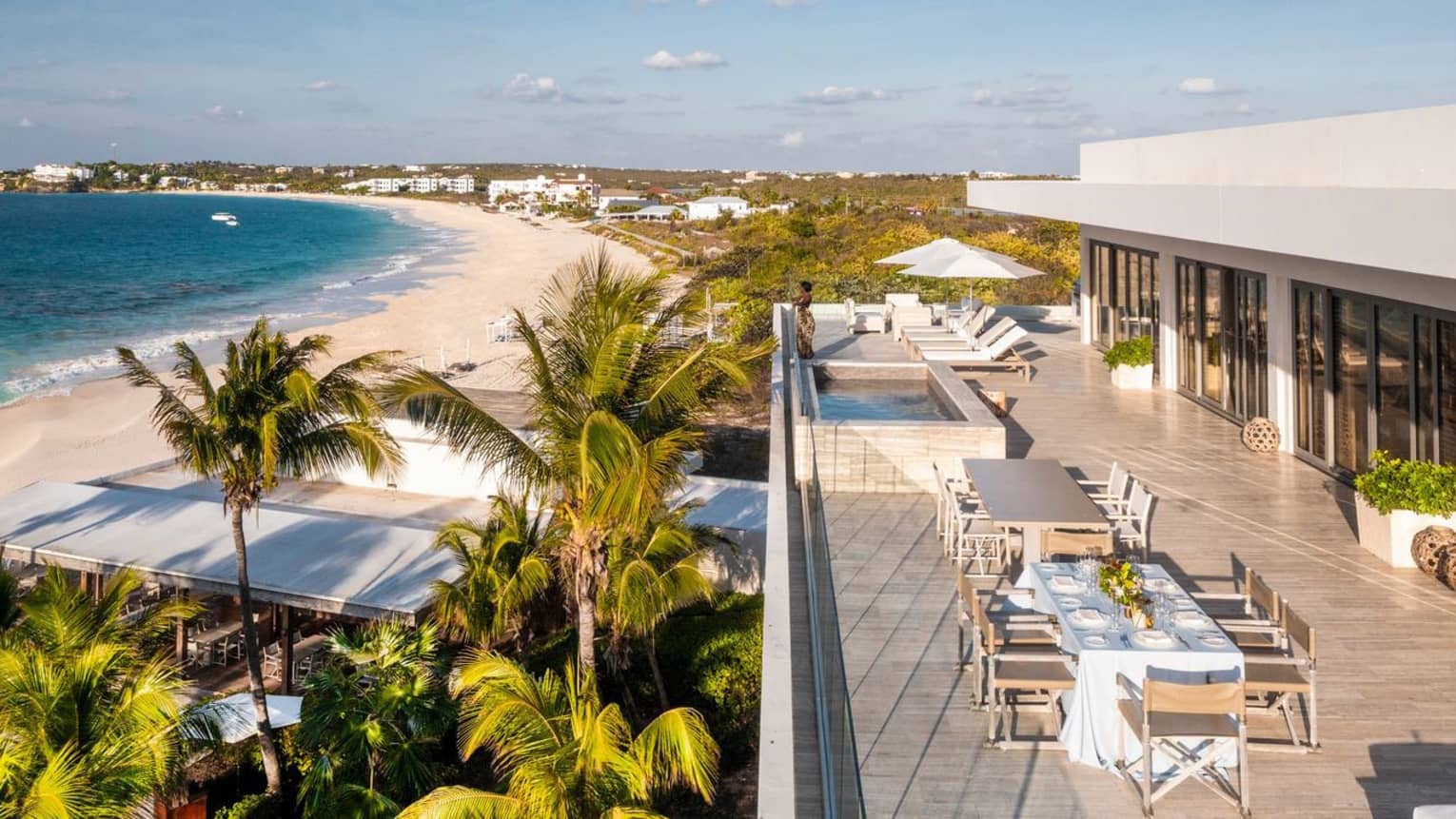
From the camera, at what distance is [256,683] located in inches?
475

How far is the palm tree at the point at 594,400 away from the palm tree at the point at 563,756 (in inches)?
87.0

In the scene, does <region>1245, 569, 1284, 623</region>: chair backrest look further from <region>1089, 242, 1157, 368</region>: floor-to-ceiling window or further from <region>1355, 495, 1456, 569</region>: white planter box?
<region>1089, 242, 1157, 368</region>: floor-to-ceiling window

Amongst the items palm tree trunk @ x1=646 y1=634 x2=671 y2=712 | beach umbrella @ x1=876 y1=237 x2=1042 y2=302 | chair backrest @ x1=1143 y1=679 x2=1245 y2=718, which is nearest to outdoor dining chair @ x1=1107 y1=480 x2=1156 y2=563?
chair backrest @ x1=1143 y1=679 x2=1245 y2=718

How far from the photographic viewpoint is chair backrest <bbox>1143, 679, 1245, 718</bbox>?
17.0 feet

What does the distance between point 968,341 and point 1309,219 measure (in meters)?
9.47

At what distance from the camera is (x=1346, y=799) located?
525 cm

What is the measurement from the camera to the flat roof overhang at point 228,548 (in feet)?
46.3

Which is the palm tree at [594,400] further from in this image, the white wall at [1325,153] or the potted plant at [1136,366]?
the potted plant at [1136,366]

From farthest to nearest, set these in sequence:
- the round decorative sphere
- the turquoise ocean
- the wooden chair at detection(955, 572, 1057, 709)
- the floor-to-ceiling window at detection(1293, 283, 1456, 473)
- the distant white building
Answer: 1. the distant white building
2. the turquoise ocean
3. the round decorative sphere
4. the floor-to-ceiling window at detection(1293, 283, 1456, 473)
5. the wooden chair at detection(955, 572, 1057, 709)

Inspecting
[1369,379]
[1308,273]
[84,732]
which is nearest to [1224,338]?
[1308,273]

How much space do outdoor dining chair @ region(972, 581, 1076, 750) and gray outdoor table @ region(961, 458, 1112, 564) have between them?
1.70 meters

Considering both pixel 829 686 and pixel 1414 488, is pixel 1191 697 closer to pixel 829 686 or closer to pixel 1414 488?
pixel 829 686

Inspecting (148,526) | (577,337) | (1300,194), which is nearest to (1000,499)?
(1300,194)

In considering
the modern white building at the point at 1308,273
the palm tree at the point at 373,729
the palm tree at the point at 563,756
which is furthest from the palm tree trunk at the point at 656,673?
the modern white building at the point at 1308,273
